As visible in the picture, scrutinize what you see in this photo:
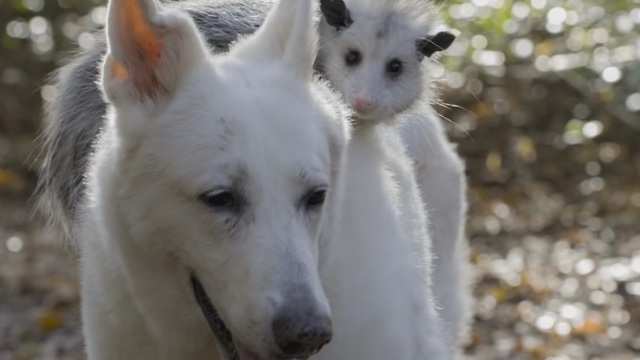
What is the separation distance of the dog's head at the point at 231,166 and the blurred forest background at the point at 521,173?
11.6 feet

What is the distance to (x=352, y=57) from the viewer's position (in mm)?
4777

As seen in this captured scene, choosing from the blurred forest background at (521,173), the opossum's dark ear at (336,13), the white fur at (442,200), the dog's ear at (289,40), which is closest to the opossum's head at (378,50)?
the opossum's dark ear at (336,13)

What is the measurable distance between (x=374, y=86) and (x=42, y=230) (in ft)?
16.0

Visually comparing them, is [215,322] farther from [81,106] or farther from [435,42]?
[435,42]

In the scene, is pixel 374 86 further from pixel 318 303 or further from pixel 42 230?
pixel 42 230

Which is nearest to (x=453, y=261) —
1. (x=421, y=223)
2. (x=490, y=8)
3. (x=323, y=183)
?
(x=421, y=223)

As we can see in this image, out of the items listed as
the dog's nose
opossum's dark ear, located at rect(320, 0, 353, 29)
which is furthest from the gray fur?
the dog's nose

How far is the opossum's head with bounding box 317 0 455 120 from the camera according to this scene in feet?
15.2

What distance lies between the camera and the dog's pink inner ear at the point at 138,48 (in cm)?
350

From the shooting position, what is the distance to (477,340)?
7.18 meters

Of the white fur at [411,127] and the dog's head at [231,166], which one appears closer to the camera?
the dog's head at [231,166]

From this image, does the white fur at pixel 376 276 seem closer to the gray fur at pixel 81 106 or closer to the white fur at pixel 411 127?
the white fur at pixel 411 127

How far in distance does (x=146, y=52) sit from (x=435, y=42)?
→ 5.61 feet

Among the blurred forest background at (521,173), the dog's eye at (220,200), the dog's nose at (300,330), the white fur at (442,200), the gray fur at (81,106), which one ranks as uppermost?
the dog's eye at (220,200)
